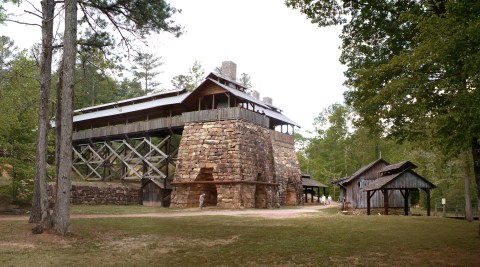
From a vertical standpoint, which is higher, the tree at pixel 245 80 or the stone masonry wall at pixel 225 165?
the tree at pixel 245 80

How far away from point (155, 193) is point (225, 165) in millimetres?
7732

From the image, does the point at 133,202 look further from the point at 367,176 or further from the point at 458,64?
the point at 458,64

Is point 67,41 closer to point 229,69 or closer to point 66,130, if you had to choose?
point 66,130

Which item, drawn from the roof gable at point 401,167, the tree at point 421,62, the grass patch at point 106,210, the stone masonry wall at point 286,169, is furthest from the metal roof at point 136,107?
the tree at point 421,62

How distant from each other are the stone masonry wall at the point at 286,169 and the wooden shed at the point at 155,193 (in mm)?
9473

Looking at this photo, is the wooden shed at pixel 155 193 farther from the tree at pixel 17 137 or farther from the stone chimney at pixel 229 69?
the stone chimney at pixel 229 69

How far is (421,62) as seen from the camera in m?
8.32

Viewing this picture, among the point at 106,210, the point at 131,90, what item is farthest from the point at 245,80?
the point at 106,210

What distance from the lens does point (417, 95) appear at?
9.17 metres

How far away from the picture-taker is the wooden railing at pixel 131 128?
31250mm

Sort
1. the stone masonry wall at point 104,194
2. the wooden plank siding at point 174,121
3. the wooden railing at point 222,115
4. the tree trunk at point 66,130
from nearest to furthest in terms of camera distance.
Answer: the tree trunk at point 66,130 < the stone masonry wall at point 104,194 < the wooden railing at point 222,115 < the wooden plank siding at point 174,121

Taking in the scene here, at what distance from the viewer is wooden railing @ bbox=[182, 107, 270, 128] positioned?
2762cm

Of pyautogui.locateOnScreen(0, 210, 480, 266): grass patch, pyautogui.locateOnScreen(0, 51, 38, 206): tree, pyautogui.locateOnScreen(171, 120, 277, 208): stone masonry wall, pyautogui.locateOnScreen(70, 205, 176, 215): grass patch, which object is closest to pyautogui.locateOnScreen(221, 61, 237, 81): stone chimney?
pyautogui.locateOnScreen(171, 120, 277, 208): stone masonry wall

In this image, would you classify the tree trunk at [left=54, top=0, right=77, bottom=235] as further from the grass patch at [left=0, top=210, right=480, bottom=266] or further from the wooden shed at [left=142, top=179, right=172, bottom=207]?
the wooden shed at [left=142, top=179, right=172, bottom=207]
